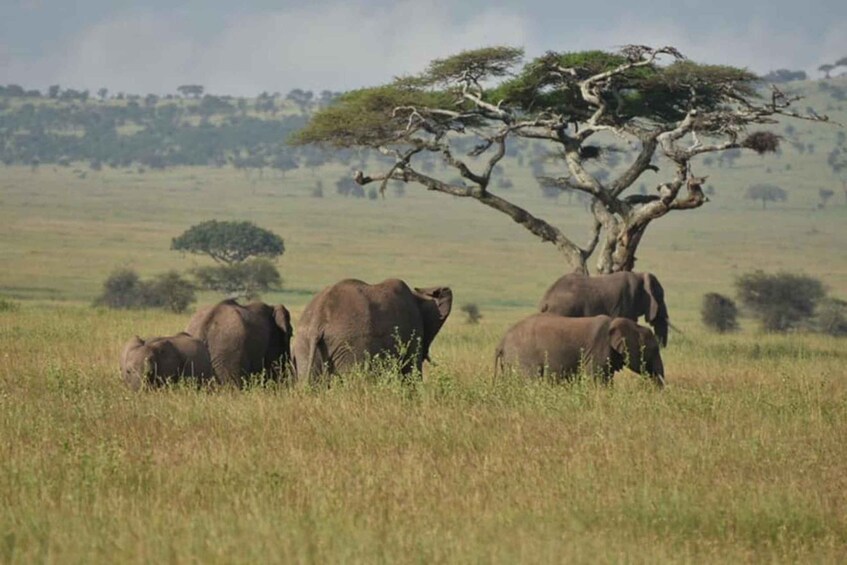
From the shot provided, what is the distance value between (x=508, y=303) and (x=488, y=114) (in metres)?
31.3

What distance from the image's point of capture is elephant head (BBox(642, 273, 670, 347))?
21.9 metres

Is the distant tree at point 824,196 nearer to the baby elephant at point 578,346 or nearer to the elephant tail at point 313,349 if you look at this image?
the baby elephant at point 578,346

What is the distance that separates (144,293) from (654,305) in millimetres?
26832

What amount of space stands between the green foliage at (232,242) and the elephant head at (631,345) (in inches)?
1831

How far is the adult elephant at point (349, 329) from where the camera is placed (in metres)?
14.2

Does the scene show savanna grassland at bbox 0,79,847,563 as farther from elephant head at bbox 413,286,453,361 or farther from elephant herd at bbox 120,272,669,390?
elephant head at bbox 413,286,453,361

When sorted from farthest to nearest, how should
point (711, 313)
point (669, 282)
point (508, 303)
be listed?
point (669, 282) < point (508, 303) < point (711, 313)

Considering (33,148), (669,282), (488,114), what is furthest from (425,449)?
(33,148)

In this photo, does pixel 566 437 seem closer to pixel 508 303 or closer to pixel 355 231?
pixel 508 303

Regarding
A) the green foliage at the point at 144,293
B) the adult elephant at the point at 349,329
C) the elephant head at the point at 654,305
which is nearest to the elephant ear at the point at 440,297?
the adult elephant at the point at 349,329

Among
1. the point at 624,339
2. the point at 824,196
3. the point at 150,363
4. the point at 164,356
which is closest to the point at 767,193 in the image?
the point at 824,196

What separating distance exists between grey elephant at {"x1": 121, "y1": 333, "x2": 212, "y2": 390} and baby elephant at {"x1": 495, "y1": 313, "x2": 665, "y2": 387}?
2988mm

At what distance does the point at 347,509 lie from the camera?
27.5ft

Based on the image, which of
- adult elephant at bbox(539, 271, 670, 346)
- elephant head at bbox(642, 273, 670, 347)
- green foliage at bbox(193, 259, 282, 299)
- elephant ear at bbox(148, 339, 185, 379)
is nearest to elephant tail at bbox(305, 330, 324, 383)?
elephant ear at bbox(148, 339, 185, 379)
